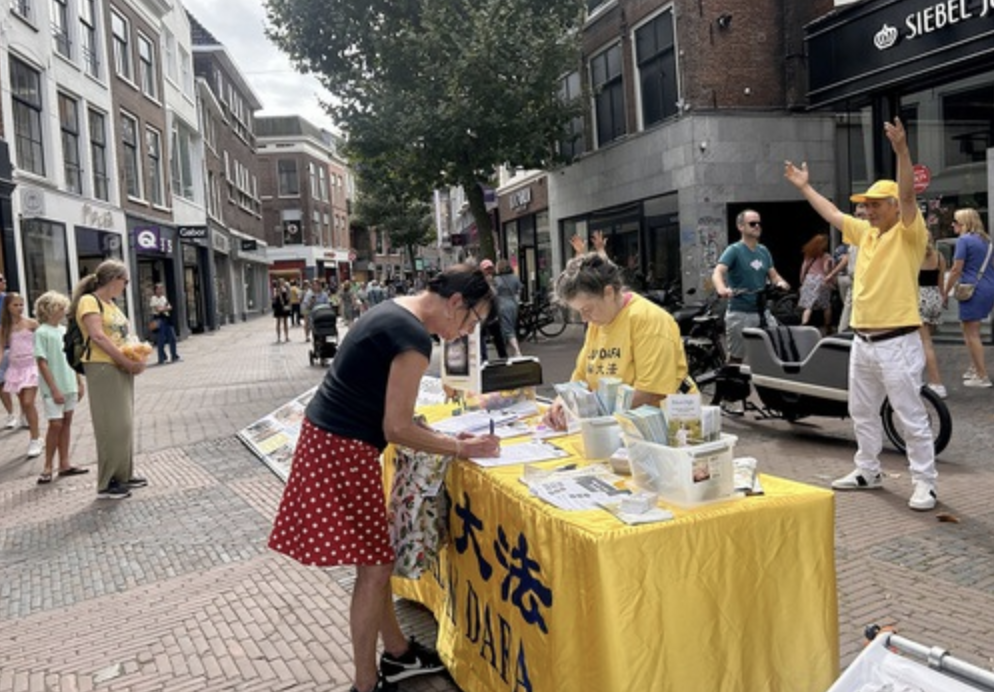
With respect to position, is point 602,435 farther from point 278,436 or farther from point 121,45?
point 121,45

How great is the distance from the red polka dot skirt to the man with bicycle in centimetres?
492

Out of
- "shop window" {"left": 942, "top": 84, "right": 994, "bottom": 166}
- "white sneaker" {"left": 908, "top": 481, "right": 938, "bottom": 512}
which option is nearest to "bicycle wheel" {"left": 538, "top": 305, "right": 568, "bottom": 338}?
"shop window" {"left": 942, "top": 84, "right": 994, "bottom": 166}

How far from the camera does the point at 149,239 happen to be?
73.8 ft

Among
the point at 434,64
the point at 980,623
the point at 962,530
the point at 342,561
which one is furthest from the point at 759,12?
the point at 342,561

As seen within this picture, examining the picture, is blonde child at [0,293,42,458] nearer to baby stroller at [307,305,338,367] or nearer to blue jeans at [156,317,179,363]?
baby stroller at [307,305,338,367]

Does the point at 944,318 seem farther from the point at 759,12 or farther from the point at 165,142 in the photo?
the point at 165,142

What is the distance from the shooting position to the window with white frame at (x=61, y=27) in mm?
18281

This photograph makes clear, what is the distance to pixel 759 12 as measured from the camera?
48.6 ft

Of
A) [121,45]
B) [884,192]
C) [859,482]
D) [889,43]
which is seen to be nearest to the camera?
[884,192]

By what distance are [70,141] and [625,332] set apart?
19.1 metres

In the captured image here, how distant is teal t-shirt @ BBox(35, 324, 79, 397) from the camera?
22.4 feet

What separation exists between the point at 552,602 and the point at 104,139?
871 inches

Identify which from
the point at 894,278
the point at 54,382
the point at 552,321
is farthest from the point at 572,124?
the point at 894,278

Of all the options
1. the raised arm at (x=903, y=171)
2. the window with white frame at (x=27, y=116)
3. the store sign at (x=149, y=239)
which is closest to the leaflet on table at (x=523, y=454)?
the raised arm at (x=903, y=171)
